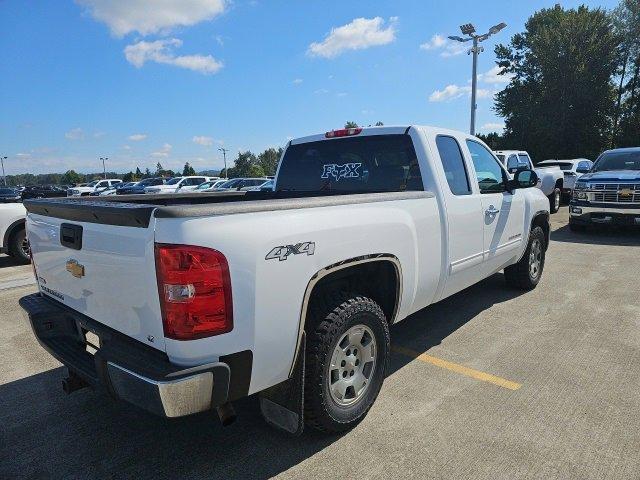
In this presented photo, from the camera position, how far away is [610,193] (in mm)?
9305

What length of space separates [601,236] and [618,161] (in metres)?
1.90

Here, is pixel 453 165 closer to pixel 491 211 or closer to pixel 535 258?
pixel 491 211

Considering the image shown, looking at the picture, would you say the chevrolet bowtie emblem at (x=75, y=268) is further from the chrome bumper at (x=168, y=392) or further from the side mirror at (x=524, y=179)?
the side mirror at (x=524, y=179)

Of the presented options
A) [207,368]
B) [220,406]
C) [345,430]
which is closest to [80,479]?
[220,406]

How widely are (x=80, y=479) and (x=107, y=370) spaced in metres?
0.80

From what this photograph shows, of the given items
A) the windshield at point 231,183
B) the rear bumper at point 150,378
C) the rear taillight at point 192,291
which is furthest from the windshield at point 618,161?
the windshield at point 231,183

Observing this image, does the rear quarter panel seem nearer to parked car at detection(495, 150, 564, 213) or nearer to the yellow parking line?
the yellow parking line

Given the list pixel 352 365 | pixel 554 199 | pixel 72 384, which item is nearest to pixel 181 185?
pixel 554 199

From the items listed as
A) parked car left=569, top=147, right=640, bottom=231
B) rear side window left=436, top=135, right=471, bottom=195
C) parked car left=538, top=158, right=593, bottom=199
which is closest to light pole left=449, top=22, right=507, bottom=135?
parked car left=538, top=158, right=593, bottom=199

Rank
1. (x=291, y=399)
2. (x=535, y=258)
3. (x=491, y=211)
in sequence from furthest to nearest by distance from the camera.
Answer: (x=535, y=258) → (x=491, y=211) → (x=291, y=399)

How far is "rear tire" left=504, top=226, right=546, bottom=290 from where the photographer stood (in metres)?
5.40

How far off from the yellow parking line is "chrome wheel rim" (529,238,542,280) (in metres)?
2.52

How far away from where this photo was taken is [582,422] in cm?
274

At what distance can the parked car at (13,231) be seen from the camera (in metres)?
7.93
